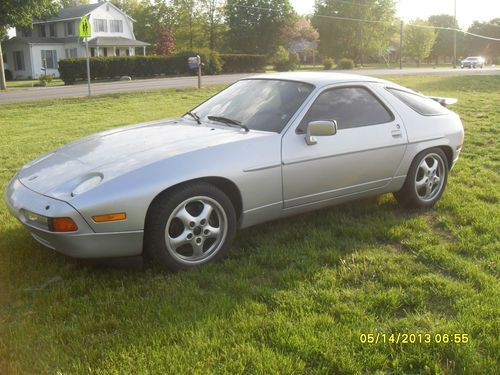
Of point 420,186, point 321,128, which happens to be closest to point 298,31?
point 420,186

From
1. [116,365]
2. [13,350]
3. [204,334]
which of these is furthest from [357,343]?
[13,350]

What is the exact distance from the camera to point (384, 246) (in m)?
4.20

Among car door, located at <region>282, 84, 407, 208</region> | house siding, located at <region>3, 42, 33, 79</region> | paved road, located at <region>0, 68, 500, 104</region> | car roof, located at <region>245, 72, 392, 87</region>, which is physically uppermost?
house siding, located at <region>3, 42, 33, 79</region>

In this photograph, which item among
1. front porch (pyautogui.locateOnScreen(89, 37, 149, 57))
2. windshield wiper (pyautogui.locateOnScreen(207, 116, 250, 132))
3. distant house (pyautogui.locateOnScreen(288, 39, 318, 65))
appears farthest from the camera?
distant house (pyautogui.locateOnScreen(288, 39, 318, 65))

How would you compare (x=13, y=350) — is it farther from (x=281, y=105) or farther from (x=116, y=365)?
(x=281, y=105)

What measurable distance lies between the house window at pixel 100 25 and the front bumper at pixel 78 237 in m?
51.9

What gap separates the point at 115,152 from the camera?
12.9 ft

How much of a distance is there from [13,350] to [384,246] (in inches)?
110

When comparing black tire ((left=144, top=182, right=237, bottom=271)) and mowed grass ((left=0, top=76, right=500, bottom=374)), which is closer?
mowed grass ((left=0, top=76, right=500, bottom=374))

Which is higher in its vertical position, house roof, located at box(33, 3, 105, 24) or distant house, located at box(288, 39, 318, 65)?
house roof, located at box(33, 3, 105, 24)

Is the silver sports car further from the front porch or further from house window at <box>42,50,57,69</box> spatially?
house window at <box>42,50,57,69</box>

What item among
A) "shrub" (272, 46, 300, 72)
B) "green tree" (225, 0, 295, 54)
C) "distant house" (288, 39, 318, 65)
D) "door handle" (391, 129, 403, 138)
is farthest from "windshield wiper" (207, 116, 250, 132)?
"distant house" (288, 39, 318, 65)

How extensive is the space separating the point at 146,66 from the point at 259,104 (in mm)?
34373

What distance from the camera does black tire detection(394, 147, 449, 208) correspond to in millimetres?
4980
